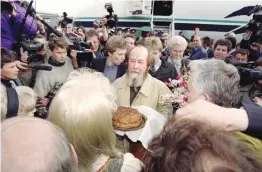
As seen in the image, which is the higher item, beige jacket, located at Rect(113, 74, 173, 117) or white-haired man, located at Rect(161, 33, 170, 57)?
white-haired man, located at Rect(161, 33, 170, 57)

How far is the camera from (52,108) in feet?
4.81

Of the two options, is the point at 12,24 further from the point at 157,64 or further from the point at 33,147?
the point at 33,147

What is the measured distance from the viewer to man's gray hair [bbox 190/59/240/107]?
180 centimetres

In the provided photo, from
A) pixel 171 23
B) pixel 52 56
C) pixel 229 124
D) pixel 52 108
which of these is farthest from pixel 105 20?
pixel 171 23

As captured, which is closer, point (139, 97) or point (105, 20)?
point (139, 97)

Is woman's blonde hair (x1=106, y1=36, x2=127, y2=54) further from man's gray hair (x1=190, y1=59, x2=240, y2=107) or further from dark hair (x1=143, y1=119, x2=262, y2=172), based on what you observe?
dark hair (x1=143, y1=119, x2=262, y2=172)

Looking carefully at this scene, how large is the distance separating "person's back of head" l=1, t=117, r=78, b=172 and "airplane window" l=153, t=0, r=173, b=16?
11396mm

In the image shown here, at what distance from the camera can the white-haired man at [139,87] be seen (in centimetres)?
271

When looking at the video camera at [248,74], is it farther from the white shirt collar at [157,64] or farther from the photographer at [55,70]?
the photographer at [55,70]

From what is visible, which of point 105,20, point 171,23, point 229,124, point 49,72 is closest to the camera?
point 229,124

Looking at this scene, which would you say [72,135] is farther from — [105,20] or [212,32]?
[212,32]

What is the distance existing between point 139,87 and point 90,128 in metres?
1.50

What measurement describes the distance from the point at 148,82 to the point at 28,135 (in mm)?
2011

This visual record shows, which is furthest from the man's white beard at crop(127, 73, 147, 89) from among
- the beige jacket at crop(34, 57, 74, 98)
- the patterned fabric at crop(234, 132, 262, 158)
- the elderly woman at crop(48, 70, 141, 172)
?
the patterned fabric at crop(234, 132, 262, 158)
